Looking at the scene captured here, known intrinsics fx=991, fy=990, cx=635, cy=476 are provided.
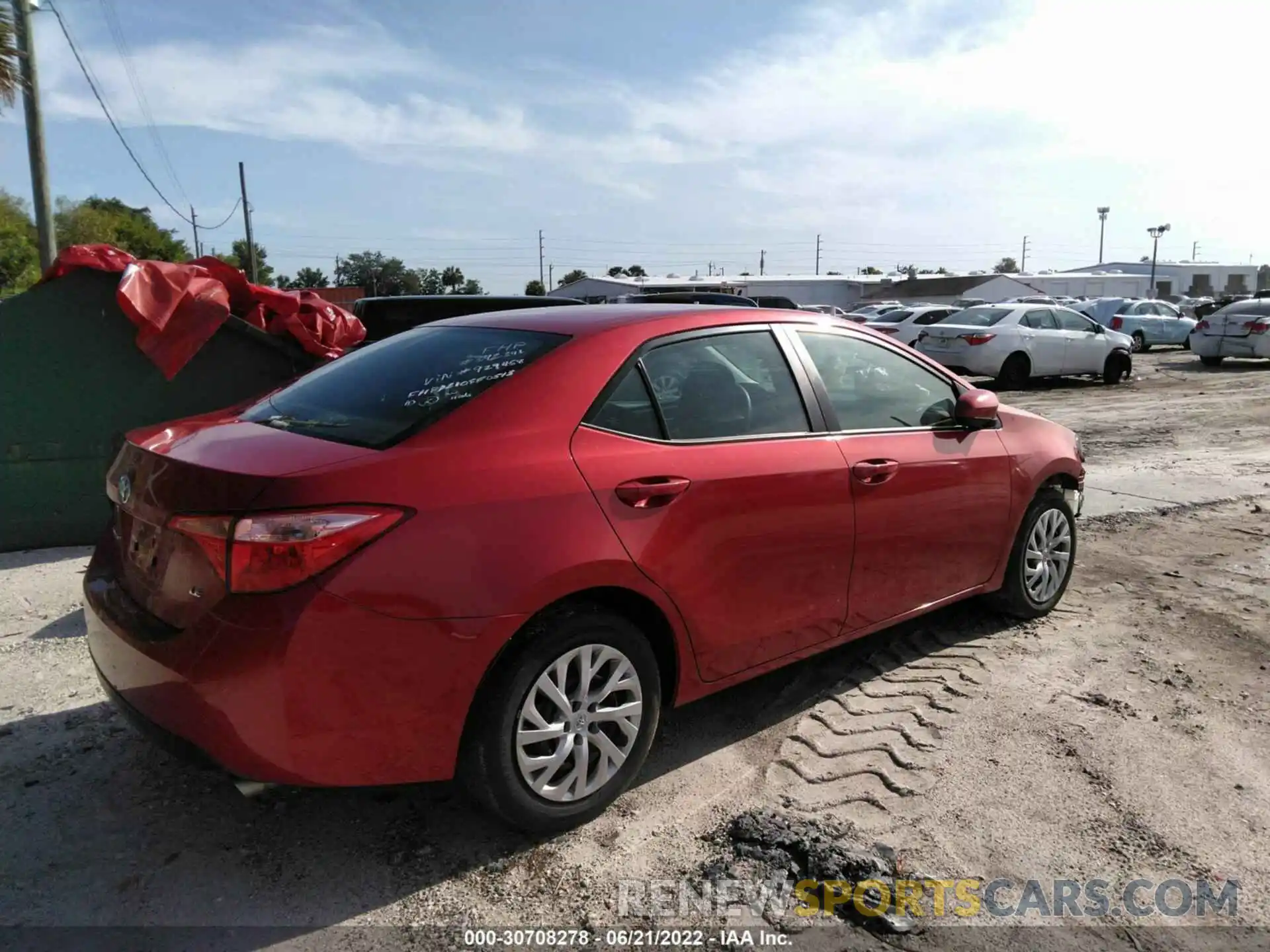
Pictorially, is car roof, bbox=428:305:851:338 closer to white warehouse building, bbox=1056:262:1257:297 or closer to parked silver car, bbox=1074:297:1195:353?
parked silver car, bbox=1074:297:1195:353

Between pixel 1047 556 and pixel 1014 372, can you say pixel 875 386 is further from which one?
pixel 1014 372

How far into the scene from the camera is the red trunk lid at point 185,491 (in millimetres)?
2666

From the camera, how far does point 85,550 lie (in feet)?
20.1

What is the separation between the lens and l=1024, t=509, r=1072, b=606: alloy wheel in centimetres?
493

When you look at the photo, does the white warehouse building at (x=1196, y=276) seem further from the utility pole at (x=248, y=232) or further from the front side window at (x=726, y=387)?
the front side window at (x=726, y=387)

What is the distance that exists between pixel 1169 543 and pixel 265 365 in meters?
6.15

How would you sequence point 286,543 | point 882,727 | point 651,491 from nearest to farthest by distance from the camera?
point 286,543 < point 651,491 < point 882,727

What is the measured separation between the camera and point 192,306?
243 inches

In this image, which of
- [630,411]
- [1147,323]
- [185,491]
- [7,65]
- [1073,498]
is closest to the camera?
[185,491]

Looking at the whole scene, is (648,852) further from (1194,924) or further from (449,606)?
(1194,924)

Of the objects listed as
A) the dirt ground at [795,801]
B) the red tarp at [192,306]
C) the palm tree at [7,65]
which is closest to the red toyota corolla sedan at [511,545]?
the dirt ground at [795,801]

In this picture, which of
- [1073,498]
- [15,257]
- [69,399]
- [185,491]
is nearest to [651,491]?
[185,491]

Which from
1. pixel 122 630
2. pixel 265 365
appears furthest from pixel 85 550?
pixel 122 630

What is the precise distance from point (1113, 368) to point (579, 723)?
18.2 meters
